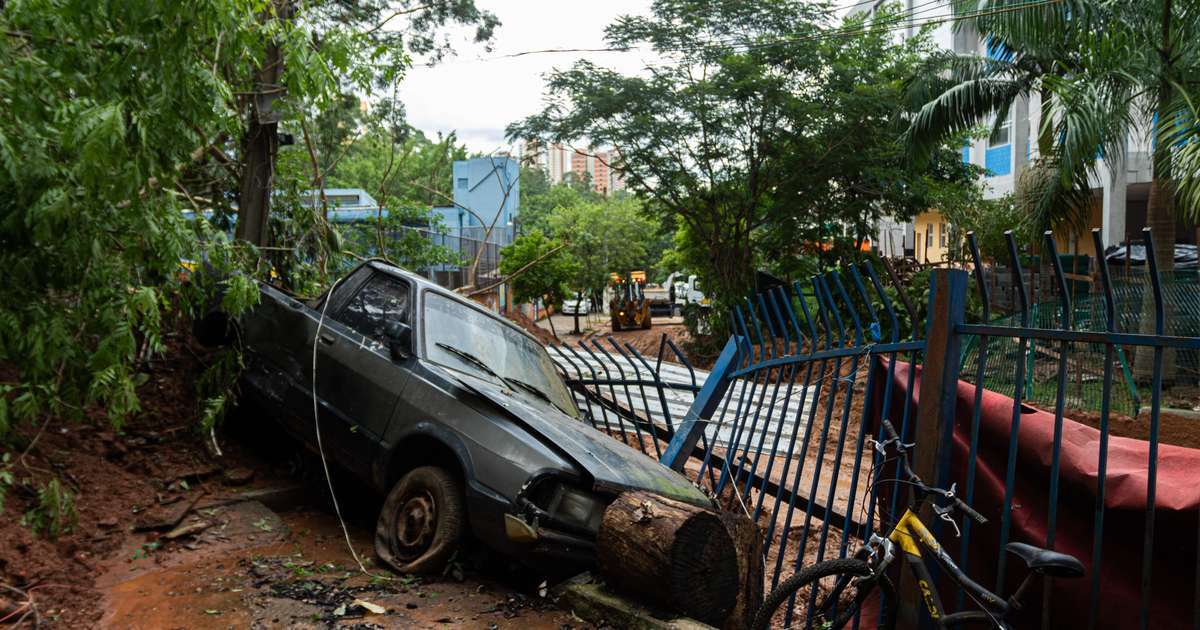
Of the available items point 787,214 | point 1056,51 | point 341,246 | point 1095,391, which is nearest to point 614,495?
point 341,246

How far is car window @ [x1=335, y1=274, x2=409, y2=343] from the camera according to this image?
6012mm

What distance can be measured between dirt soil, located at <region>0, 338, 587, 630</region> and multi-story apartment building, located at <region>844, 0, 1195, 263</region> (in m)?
13.9

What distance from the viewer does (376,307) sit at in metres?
6.17

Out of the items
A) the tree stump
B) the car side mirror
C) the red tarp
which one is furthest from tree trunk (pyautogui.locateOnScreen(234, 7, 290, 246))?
the red tarp

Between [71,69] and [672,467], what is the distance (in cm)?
404

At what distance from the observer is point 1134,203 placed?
2630 centimetres

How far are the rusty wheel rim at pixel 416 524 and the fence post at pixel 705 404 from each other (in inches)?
60.8

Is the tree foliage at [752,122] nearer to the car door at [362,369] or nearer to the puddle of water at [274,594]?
the car door at [362,369]

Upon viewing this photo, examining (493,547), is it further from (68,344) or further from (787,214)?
(787,214)

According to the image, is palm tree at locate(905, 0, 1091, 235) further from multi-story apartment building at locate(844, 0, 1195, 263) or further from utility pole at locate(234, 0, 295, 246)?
utility pole at locate(234, 0, 295, 246)

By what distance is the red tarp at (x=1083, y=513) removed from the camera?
3.05 meters

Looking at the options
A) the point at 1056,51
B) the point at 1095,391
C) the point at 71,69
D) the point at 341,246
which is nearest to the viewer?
the point at 71,69

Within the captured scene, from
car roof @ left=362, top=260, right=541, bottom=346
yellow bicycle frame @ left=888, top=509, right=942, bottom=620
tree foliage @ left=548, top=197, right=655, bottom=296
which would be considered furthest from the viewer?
tree foliage @ left=548, top=197, right=655, bottom=296

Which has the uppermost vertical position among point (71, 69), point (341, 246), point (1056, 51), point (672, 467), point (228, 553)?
point (1056, 51)
